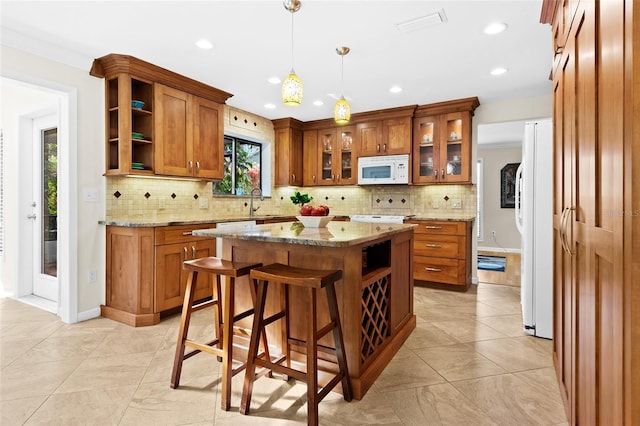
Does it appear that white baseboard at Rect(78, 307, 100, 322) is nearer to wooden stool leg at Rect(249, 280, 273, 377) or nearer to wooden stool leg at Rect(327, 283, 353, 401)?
wooden stool leg at Rect(249, 280, 273, 377)

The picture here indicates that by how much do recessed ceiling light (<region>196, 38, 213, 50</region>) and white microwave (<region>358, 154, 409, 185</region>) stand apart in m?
2.80

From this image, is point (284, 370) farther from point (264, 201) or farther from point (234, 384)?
point (264, 201)

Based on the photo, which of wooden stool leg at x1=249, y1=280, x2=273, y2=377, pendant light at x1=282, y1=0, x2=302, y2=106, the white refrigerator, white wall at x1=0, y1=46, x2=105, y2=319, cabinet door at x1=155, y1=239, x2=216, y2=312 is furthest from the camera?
cabinet door at x1=155, y1=239, x2=216, y2=312

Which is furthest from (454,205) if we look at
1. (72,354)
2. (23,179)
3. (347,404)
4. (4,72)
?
(23,179)

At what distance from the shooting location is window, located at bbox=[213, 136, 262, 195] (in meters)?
5.05

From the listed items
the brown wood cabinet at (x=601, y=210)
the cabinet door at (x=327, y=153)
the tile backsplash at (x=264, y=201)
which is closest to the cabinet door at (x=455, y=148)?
the tile backsplash at (x=264, y=201)

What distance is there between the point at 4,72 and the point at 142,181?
4.50 ft

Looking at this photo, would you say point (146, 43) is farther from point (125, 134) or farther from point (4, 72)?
point (4, 72)

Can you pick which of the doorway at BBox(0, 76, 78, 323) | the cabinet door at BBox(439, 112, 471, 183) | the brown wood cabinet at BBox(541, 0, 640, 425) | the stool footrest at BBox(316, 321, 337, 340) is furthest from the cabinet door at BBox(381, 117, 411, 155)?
the doorway at BBox(0, 76, 78, 323)

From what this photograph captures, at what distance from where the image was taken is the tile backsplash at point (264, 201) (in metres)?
3.57

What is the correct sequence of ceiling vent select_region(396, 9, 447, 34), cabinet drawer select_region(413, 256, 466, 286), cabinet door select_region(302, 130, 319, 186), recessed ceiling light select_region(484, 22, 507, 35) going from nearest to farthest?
ceiling vent select_region(396, 9, 447, 34), recessed ceiling light select_region(484, 22, 507, 35), cabinet drawer select_region(413, 256, 466, 286), cabinet door select_region(302, 130, 319, 186)

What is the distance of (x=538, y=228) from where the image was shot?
9.18 feet

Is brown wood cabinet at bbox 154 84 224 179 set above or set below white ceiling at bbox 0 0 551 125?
below

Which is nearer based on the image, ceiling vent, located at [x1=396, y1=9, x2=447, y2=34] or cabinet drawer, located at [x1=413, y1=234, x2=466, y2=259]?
ceiling vent, located at [x1=396, y1=9, x2=447, y2=34]
